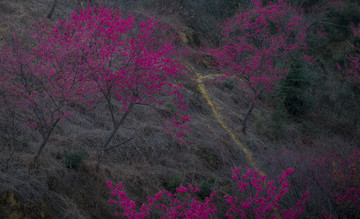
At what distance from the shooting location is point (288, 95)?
60.1 feet

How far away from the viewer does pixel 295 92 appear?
59.5 feet

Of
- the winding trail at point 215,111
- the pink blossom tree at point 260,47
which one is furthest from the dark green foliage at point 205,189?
the pink blossom tree at point 260,47

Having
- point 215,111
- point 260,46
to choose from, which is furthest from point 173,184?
point 260,46

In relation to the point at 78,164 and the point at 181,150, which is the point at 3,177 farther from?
the point at 181,150

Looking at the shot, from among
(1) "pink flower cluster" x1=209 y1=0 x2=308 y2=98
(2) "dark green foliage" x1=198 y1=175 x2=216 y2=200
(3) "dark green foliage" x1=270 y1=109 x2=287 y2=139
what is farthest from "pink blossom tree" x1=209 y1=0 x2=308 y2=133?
(2) "dark green foliage" x1=198 y1=175 x2=216 y2=200

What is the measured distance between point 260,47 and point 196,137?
738cm

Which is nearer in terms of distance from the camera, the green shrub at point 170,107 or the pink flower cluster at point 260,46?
the green shrub at point 170,107

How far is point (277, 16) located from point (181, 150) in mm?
14552

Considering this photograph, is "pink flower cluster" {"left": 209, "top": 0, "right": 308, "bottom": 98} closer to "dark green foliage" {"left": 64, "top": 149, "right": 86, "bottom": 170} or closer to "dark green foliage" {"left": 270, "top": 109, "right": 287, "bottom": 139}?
"dark green foliage" {"left": 270, "top": 109, "right": 287, "bottom": 139}

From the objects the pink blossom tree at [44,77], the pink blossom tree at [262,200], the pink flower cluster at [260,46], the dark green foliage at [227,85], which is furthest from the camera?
the dark green foliage at [227,85]

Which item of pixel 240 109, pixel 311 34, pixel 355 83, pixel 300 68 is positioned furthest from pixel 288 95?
pixel 311 34

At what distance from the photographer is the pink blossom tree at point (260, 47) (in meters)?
14.9

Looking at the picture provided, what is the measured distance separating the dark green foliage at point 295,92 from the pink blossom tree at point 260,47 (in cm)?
67

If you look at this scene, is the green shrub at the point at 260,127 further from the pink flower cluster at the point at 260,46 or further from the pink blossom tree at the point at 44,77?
the pink blossom tree at the point at 44,77
